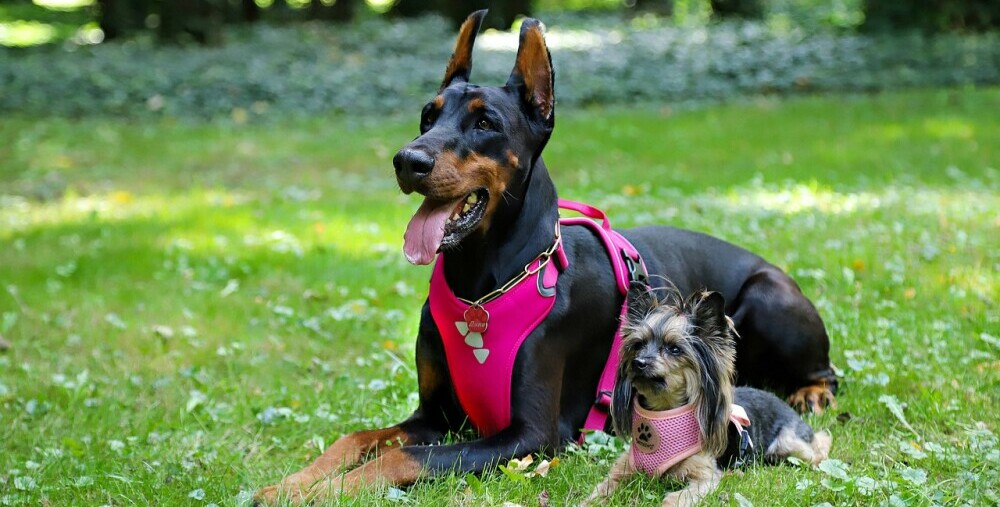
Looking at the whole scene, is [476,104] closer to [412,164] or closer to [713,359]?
[412,164]

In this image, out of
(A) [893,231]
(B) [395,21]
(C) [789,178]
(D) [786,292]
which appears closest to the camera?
(D) [786,292]

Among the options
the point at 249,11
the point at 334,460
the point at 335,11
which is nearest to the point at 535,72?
the point at 334,460

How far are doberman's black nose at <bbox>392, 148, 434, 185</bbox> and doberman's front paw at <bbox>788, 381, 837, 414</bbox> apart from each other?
7.45 feet

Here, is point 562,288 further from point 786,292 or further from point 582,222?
point 786,292

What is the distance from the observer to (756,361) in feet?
16.4

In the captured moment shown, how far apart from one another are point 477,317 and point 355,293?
3309mm

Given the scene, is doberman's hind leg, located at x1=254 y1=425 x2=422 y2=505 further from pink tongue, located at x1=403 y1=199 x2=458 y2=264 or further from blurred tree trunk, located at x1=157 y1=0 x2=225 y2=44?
blurred tree trunk, located at x1=157 y1=0 x2=225 y2=44

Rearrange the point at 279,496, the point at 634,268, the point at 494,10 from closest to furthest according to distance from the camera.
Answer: the point at 279,496, the point at 634,268, the point at 494,10

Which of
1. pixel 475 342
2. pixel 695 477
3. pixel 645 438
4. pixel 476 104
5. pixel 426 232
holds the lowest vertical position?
pixel 695 477

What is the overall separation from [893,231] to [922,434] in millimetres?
3886

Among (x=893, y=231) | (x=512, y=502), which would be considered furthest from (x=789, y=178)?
(x=512, y=502)

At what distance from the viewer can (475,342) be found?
4027mm

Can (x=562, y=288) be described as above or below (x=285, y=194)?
above

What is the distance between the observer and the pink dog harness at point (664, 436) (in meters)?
3.68
